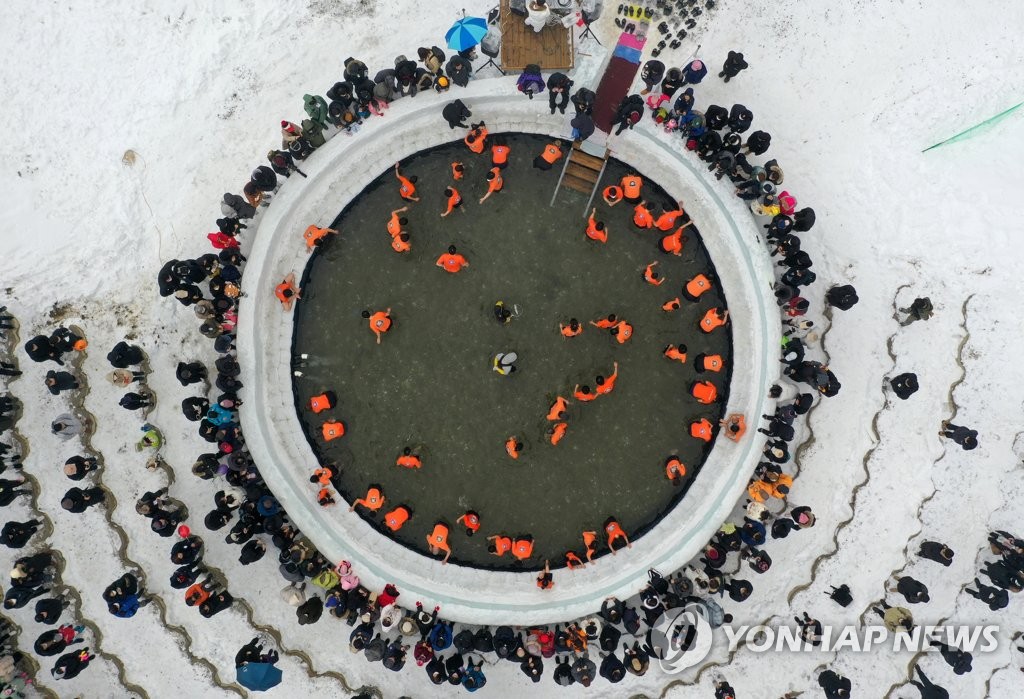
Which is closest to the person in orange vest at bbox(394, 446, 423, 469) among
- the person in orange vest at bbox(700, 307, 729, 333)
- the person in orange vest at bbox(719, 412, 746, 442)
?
the person in orange vest at bbox(719, 412, 746, 442)

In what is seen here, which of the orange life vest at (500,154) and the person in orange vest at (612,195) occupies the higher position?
the person in orange vest at (612,195)

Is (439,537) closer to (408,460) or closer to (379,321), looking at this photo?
(408,460)

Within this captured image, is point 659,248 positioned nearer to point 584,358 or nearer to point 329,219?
point 584,358

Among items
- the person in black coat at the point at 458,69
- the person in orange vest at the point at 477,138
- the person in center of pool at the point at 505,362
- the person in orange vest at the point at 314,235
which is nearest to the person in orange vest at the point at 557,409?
the person in center of pool at the point at 505,362

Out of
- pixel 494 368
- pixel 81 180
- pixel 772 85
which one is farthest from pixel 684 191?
pixel 81 180

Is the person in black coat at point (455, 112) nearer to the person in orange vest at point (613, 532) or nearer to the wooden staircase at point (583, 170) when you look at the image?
the wooden staircase at point (583, 170)

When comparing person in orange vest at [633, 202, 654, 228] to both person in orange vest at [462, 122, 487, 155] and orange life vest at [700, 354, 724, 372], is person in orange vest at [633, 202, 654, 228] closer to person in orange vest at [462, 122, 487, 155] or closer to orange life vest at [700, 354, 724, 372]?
orange life vest at [700, 354, 724, 372]
